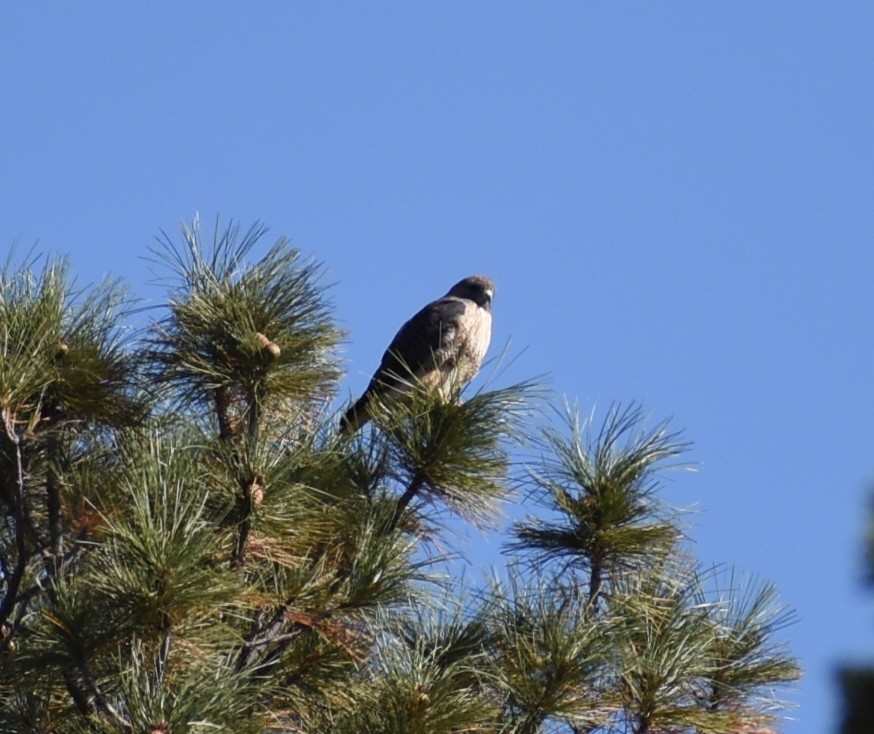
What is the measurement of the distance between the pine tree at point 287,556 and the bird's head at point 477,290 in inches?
129

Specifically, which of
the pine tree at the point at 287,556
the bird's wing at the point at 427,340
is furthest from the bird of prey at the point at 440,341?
the pine tree at the point at 287,556

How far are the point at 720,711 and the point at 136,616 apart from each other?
1673mm

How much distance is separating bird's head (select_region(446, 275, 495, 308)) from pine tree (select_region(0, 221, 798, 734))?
10.8 feet

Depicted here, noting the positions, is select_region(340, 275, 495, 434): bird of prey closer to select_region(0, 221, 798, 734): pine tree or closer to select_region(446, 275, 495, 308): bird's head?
select_region(446, 275, 495, 308): bird's head

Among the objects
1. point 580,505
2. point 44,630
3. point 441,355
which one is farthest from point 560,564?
point 441,355

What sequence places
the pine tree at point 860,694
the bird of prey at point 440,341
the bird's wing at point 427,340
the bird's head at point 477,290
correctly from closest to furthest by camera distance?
the pine tree at point 860,694 < the bird of prey at point 440,341 < the bird's wing at point 427,340 < the bird's head at point 477,290

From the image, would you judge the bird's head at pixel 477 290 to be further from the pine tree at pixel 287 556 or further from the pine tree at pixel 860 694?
the pine tree at pixel 860 694

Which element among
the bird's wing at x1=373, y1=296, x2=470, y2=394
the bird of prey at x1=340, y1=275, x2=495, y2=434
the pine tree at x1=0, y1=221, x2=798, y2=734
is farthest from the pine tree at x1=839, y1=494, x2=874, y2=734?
the bird's wing at x1=373, y1=296, x2=470, y2=394

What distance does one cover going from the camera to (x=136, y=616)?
334 centimetres

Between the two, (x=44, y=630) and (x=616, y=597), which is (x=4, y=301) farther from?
(x=616, y=597)

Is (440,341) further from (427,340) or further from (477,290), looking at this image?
(477,290)

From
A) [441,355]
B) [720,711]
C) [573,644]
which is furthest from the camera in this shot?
[441,355]

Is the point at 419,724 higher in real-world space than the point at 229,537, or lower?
lower

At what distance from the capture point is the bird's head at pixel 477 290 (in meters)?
8.10
